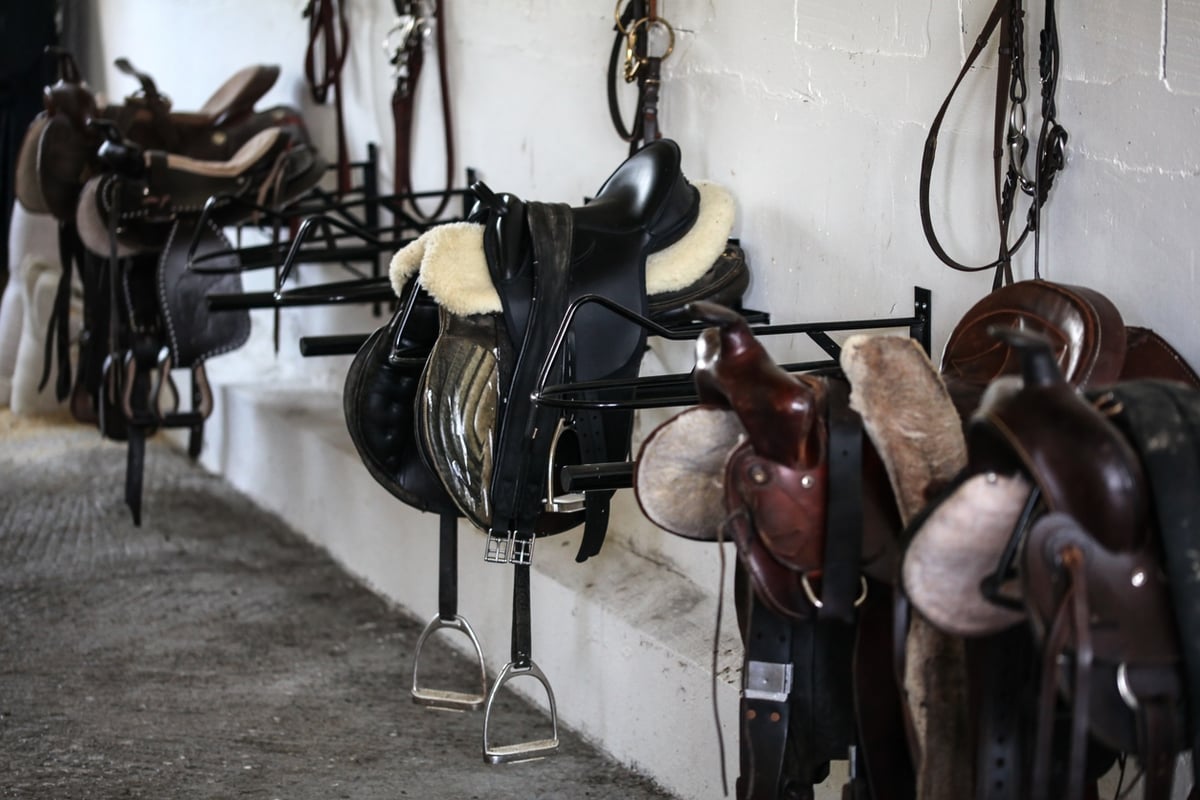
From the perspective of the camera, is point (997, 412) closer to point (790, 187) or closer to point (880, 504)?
point (880, 504)

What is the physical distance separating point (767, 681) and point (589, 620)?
3.89 ft

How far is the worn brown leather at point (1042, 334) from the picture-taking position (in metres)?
1.29

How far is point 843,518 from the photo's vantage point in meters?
1.09

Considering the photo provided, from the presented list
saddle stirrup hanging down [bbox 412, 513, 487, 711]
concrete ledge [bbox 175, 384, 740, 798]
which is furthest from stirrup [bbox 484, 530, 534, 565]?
concrete ledge [bbox 175, 384, 740, 798]

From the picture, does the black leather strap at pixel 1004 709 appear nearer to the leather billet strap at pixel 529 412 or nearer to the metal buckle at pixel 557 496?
the metal buckle at pixel 557 496

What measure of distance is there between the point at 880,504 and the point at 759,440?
0.43ft

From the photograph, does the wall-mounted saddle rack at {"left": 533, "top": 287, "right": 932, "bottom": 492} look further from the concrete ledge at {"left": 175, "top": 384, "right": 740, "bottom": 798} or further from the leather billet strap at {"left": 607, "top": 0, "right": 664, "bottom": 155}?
the leather billet strap at {"left": 607, "top": 0, "right": 664, "bottom": 155}

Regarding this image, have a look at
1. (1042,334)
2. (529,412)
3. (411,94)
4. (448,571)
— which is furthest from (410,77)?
(1042,334)

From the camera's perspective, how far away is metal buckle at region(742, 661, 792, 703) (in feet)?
3.90

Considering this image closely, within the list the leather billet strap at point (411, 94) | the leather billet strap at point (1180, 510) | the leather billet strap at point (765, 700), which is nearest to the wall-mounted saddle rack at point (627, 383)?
the leather billet strap at point (765, 700)

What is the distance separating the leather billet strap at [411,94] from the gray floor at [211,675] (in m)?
0.99

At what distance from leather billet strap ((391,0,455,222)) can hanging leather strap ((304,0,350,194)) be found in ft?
0.83

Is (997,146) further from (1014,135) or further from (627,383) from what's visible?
(627,383)

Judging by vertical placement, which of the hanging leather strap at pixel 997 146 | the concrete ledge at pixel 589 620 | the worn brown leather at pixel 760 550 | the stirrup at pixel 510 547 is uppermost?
the hanging leather strap at pixel 997 146
